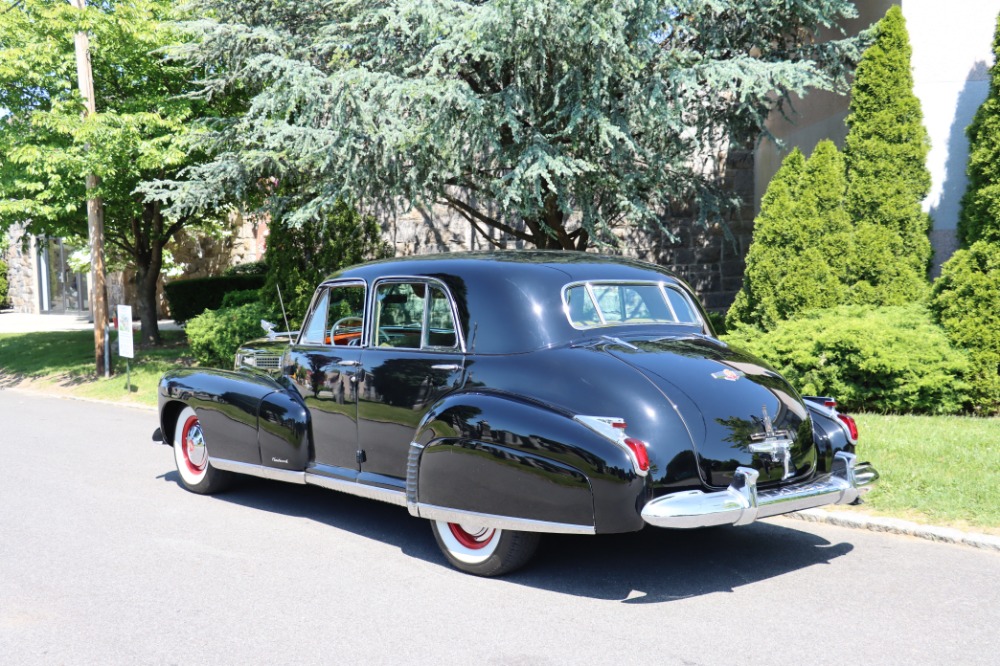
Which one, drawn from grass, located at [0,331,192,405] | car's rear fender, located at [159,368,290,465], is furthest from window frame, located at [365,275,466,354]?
grass, located at [0,331,192,405]

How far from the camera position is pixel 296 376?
6574 millimetres

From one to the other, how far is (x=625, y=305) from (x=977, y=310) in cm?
554

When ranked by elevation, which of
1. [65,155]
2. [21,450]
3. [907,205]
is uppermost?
[65,155]

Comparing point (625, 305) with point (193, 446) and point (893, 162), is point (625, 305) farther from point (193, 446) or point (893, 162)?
point (893, 162)

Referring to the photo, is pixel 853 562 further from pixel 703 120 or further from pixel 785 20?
pixel 785 20

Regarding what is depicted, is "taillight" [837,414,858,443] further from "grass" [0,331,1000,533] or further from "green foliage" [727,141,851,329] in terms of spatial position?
"green foliage" [727,141,851,329]

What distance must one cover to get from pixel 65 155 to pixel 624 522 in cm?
1290

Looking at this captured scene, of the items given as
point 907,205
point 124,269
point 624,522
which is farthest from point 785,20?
point 124,269

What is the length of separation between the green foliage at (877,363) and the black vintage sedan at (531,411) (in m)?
3.54

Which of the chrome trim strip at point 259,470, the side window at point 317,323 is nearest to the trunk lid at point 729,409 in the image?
the side window at point 317,323

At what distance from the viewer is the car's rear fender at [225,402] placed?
22.1 ft

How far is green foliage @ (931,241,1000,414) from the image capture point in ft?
30.1

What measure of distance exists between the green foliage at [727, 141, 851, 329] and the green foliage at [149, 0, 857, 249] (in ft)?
3.45

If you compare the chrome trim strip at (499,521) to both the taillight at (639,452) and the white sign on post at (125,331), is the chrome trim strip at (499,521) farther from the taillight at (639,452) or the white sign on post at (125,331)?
the white sign on post at (125,331)
